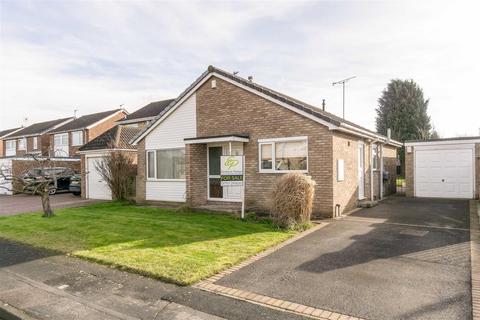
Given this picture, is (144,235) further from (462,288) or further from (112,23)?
(462,288)

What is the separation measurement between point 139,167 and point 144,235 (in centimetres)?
854

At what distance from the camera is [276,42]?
12.7 m

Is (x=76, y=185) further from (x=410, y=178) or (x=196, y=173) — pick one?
(x=410, y=178)

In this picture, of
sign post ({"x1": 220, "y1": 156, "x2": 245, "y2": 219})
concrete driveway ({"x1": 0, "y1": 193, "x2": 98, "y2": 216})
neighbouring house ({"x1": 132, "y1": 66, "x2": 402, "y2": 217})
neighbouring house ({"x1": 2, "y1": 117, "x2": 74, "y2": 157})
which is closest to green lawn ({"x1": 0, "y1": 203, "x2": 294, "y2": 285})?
sign post ({"x1": 220, "y1": 156, "x2": 245, "y2": 219})

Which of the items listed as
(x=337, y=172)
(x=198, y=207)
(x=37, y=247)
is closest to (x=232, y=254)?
(x=37, y=247)

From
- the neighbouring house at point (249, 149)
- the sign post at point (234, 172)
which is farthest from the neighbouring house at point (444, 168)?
the sign post at point (234, 172)

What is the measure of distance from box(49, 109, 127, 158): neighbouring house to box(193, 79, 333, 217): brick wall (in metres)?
27.5

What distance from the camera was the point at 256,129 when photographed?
43.6 ft

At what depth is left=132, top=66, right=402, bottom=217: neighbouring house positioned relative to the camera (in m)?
11.9

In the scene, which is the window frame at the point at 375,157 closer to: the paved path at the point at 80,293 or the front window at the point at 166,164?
the front window at the point at 166,164

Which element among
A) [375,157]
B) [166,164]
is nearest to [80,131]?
[166,164]

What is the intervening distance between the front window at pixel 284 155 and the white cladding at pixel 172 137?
12.1 ft

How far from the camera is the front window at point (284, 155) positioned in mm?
12322

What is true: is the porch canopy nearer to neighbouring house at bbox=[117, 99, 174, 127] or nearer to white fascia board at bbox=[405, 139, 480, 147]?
white fascia board at bbox=[405, 139, 480, 147]
